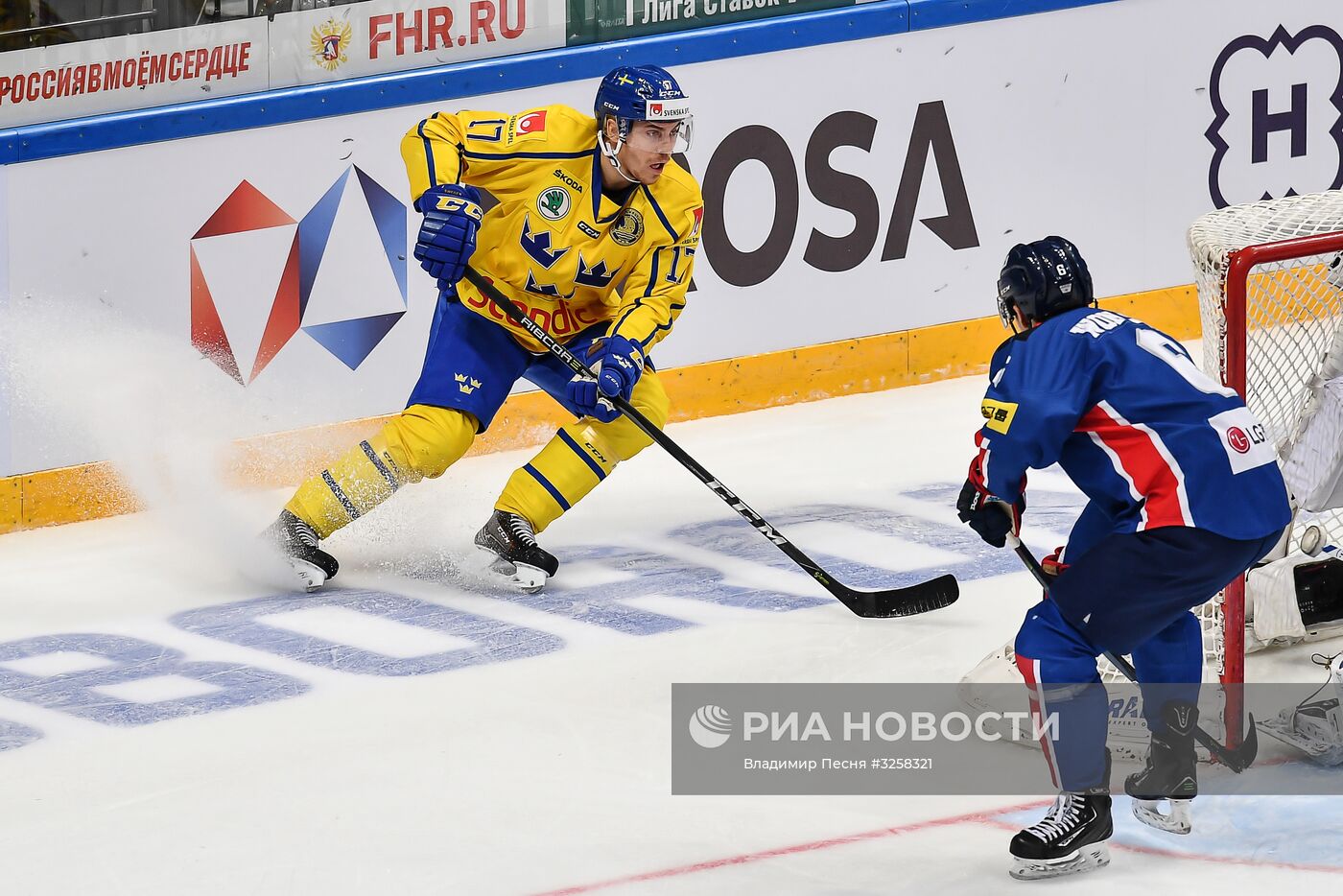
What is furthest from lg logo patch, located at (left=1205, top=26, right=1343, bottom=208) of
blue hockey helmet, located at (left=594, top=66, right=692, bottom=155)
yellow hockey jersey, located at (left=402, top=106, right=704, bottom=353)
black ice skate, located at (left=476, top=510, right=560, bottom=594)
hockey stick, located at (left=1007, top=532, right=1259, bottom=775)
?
hockey stick, located at (left=1007, top=532, right=1259, bottom=775)

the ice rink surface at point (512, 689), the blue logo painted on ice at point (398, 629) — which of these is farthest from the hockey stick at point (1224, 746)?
the blue logo painted on ice at point (398, 629)

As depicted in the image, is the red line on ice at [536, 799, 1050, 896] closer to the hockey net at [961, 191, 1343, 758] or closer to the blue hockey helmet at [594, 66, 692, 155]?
the hockey net at [961, 191, 1343, 758]

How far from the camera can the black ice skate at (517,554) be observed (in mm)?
5098

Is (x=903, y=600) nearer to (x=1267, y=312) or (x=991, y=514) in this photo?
(x=1267, y=312)

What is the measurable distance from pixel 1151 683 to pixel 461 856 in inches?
46.1

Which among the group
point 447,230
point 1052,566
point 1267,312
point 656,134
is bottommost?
point 1052,566

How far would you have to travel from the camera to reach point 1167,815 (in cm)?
362

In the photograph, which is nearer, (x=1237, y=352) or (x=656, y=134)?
(x=1237, y=352)

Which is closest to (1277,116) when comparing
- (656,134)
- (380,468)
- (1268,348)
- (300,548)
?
(656,134)

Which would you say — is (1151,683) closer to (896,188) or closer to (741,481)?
(741,481)

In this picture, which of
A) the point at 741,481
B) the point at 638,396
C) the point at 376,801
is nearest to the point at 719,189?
the point at 741,481

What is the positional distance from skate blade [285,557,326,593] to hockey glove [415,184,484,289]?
0.74 metres

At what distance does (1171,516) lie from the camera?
11.2 feet

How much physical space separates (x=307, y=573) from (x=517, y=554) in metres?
0.48
